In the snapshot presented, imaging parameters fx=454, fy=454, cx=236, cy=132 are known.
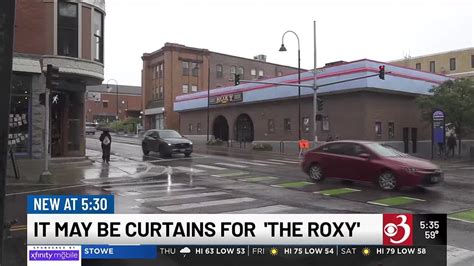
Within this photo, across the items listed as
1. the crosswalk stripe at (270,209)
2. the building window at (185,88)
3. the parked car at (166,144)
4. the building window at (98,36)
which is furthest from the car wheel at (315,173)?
the building window at (185,88)


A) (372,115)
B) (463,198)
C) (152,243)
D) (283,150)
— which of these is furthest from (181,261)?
(283,150)

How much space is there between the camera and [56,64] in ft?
65.3

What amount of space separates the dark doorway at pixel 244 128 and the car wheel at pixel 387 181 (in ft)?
106

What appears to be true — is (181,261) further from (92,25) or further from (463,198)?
(92,25)

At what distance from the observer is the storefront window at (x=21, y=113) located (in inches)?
741

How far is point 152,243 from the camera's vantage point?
351cm

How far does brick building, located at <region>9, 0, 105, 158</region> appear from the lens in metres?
19.1

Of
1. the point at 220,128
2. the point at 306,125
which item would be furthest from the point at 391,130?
the point at 220,128

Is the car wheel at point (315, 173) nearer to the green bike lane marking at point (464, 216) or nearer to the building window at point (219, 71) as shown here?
the green bike lane marking at point (464, 216)

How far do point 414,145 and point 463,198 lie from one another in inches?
1042

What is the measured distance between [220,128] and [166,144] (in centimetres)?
2627

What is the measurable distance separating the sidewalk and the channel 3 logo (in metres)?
12.0

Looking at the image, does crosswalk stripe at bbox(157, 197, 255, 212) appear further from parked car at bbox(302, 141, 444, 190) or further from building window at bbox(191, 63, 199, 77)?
building window at bbox(191, 63, 199, 77)

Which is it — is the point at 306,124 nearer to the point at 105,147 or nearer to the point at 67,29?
the point at 105,147
